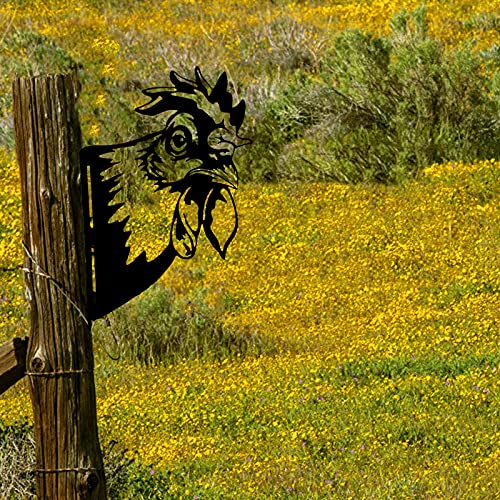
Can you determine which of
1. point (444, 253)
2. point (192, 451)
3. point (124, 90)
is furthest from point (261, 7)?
point (192, 451)

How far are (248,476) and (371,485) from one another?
0.67 metres

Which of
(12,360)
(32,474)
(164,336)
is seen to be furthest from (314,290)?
(12,360)

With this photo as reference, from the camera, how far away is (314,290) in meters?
10.5

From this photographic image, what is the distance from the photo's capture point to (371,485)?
19.7 feet

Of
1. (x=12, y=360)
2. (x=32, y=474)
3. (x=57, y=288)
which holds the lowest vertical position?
(x=32, y=474)

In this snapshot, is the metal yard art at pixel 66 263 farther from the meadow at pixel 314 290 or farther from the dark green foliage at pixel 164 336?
the dark green foliage at pixel 164 336

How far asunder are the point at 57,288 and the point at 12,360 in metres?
0.29

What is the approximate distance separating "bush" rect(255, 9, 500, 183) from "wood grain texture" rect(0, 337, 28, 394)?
30.5 ft

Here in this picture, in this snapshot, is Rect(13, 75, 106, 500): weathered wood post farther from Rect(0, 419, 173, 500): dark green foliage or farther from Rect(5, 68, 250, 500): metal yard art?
Rect(0, 419, 173, 500): dark green foliage

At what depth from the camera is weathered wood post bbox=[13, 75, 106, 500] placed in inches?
144

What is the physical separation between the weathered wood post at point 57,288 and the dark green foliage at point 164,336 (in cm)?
486

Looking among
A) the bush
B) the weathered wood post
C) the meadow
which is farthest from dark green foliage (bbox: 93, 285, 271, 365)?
the weathered wood post

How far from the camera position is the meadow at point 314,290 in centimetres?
653

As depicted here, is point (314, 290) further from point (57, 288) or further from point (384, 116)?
point (57, 288)
